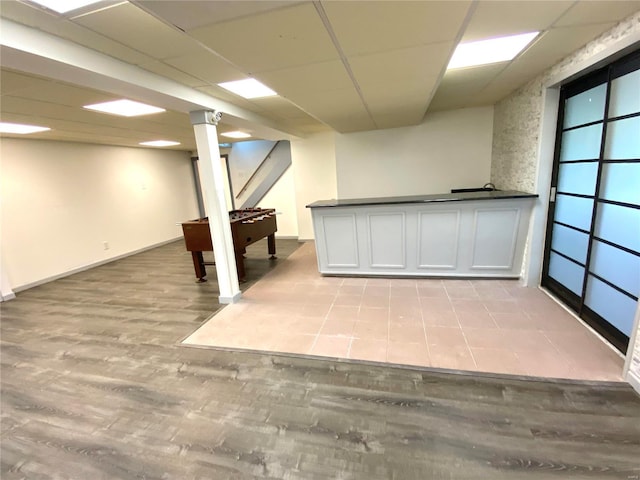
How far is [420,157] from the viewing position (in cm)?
501

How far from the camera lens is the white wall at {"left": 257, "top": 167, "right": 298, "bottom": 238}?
6.96 metres

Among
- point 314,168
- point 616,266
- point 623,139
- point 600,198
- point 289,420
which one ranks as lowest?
point 289,420

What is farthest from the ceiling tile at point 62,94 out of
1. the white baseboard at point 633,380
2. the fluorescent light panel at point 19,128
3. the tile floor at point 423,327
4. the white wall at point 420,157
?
the white baseboard at point 633,380

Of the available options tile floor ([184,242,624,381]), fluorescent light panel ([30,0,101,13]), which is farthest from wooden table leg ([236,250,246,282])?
fluorescent light panel ([30,0,101,13])

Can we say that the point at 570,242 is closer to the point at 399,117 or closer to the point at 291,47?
the point at 399,117

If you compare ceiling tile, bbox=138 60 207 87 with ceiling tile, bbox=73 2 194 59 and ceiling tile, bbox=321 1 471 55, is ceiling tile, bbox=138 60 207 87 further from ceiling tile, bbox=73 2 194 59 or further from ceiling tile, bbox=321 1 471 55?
ceiling tile, bbox=321 1 471 55

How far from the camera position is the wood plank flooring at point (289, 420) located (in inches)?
57.6

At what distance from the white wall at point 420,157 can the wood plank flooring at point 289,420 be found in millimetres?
3723

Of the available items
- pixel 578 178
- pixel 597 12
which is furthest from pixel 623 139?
pixel 597 12

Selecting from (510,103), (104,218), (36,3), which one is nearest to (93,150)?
(104,218)

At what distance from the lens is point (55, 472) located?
5.11 ft

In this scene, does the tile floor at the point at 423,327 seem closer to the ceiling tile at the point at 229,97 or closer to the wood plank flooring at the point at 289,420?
the wood plank flooring at the point at 289,420

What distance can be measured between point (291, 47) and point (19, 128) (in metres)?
4.40

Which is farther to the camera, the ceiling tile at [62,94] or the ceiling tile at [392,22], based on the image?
→ the ceiling tile at [62,94]
